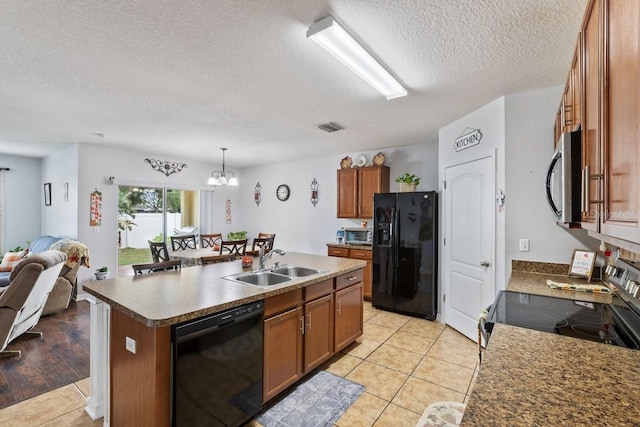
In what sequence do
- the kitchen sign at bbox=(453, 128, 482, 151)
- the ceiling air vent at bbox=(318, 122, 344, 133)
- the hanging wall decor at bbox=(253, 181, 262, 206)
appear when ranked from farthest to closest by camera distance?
1. the hanging wall decor at bbox=(253, 181, 262, 206)
2. the ceiling air vent at bbox=(318, 122, 344, 133)
3. the kitchen sign at bbox=(453, 128, 482, 151)

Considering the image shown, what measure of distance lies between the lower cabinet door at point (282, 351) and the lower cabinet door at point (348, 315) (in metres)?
0.56

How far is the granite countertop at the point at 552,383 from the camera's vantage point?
0.77 metres

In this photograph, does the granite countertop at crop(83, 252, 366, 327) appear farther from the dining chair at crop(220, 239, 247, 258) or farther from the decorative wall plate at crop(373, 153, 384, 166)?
the decorative wall plate at crop(373, 153, 384, 166)

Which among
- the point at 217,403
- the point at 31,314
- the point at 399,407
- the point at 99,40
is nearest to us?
the point at 217,403

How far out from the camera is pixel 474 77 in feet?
8.16

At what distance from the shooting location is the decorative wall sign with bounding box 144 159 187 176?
5688 millimetres

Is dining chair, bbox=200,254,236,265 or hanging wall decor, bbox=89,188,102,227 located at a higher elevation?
hanging wall decor, bbox=89,188,102,227

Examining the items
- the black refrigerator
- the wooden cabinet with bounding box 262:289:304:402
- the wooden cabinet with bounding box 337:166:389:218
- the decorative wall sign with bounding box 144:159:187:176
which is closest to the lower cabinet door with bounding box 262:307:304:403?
the wooden cabinet with bounding box 262:289:304:402

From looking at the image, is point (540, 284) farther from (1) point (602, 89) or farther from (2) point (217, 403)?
(2) point (217, 403)

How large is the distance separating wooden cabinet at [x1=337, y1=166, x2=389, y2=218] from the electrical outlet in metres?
3.85

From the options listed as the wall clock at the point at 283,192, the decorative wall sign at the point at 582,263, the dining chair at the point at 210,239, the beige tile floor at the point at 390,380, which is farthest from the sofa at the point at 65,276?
the decorative wall sign at the point at 582,263

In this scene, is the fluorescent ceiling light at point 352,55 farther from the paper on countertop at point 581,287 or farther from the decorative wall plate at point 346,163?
the decorative wall plate at point 346,163

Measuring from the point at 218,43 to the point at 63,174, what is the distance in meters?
5.02

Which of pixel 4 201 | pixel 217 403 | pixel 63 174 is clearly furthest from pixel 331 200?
pixel 4 201
